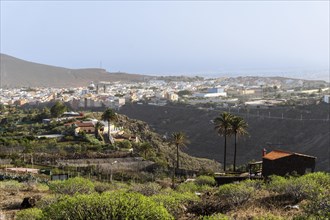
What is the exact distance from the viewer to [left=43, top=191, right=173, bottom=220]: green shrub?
719cm

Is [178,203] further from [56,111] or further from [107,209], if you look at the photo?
[56,111]

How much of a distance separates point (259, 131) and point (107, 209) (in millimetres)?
52089

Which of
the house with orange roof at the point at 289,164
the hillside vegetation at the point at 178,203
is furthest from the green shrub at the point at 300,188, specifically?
the house with orange roof at the point at 289,164

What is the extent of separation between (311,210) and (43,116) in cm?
4850

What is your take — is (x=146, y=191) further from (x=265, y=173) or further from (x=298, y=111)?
(x=298, y=111)

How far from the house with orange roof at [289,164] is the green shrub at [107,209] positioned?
15.3m

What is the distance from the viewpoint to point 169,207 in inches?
380

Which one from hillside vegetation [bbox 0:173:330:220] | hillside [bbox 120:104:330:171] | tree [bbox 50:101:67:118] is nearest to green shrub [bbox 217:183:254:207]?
hillside vegetation [bbox 0:173:330:220]

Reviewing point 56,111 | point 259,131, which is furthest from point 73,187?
point 259,131

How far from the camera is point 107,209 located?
7215mm

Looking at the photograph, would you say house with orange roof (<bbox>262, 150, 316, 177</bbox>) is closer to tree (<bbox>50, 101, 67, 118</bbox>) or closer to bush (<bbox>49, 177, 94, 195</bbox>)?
bush (<bbox>49, 177, 94, 195</bbox>)

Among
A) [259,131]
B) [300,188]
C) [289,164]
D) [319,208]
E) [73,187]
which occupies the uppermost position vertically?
[319,208]

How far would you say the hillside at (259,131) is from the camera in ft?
160

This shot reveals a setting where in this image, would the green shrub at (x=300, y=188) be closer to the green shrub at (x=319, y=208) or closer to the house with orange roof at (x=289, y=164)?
the green shrub at (x=319, y=208)
